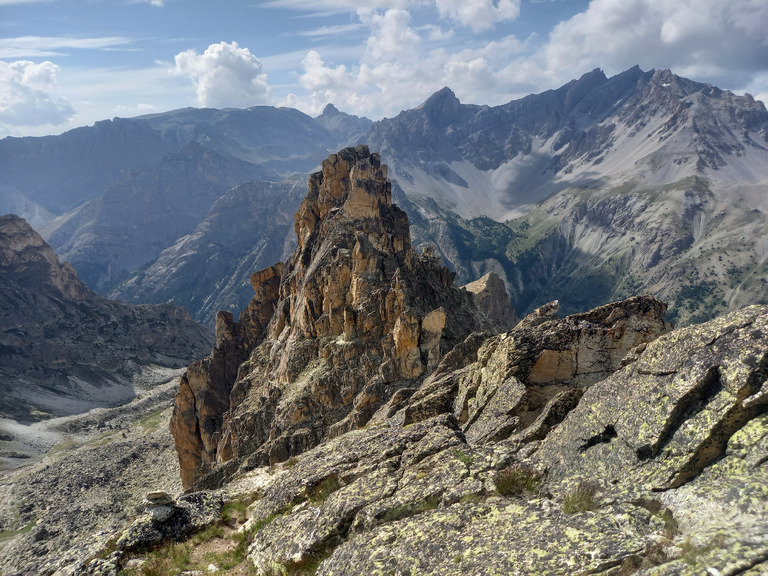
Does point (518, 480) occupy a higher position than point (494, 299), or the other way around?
point (494, 299)

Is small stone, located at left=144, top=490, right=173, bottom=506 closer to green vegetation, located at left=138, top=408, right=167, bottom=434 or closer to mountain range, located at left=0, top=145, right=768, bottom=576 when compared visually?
mountain range, located at left=0, top=145, right=768, bottom=576

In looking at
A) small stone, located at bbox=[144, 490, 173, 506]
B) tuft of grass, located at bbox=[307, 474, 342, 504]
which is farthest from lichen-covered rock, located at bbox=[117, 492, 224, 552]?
tuft of grass, located at bbox=[307, 474, 342, 504]

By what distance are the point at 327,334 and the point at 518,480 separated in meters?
49.1

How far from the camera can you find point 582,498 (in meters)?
14.9

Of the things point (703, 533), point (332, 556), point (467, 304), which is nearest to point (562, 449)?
point (703, 533)

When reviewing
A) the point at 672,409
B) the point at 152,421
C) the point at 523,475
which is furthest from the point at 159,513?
the point at 152,421

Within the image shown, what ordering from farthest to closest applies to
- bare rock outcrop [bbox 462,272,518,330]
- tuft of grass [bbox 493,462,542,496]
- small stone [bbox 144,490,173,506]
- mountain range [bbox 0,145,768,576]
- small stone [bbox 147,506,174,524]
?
bare rock outcrop [bbox 462,272,518,330] < small stone [bbox 144,490,173,506] < small stone [bbox 147,506,174,524] < tuft of grass [bbox 493,462,542,496] < mountain range [bbox 0,145,768,576]

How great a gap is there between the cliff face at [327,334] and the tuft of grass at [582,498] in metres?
31.7

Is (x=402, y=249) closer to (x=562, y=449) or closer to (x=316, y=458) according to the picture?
(x=316, y=458)

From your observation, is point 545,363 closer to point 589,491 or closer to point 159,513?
point 589,491

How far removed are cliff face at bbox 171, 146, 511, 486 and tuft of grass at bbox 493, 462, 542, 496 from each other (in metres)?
28.9

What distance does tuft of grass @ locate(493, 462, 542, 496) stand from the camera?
17047 mm

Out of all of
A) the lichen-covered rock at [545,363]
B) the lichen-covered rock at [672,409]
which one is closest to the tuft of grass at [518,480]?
the lichen-covered rock at [672,409]

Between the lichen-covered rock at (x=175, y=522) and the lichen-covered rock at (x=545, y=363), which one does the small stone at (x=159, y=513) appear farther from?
the lichen-covered rock at (x=545, y=363)
